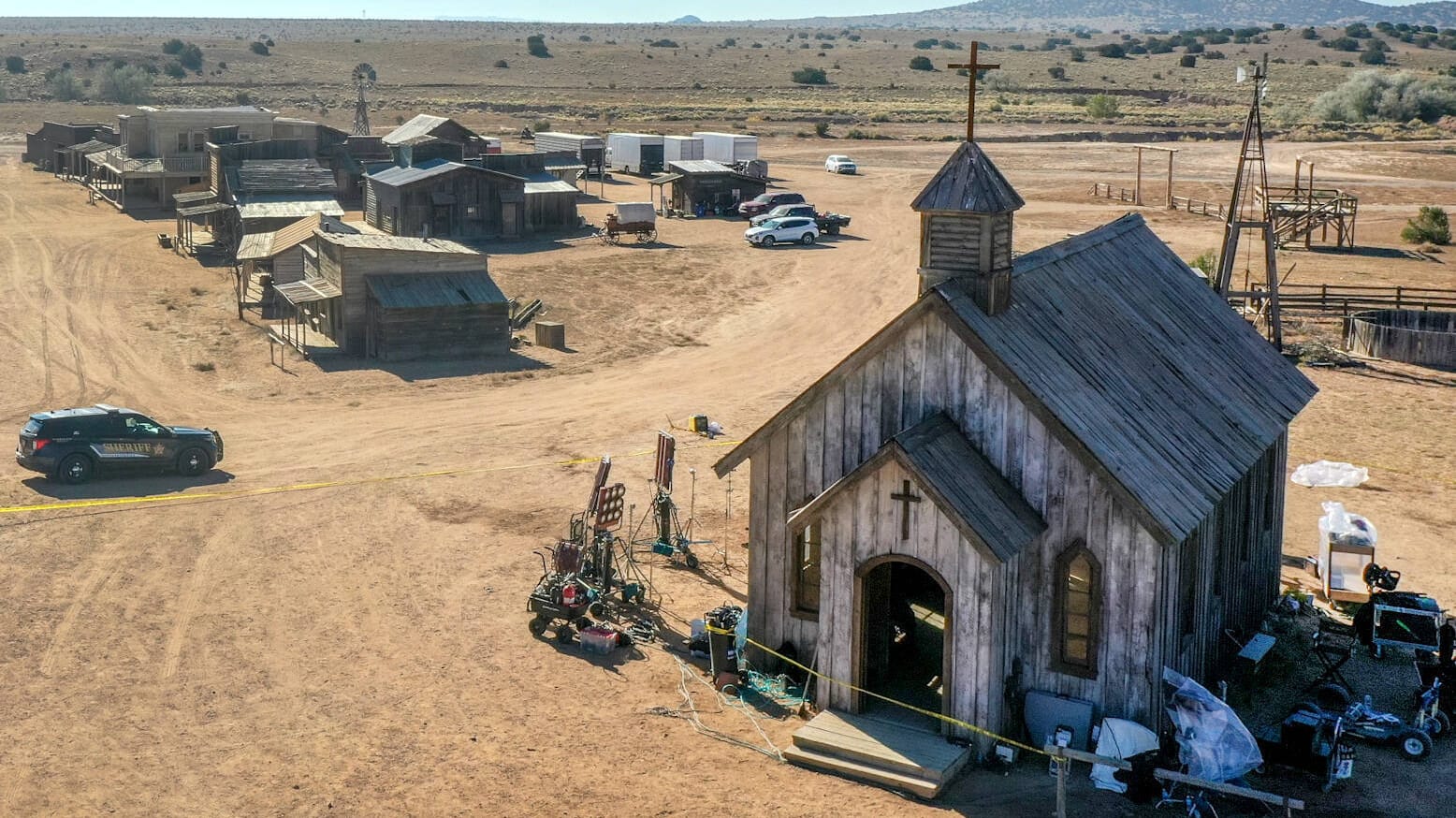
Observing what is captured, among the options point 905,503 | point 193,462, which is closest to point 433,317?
point 193,462

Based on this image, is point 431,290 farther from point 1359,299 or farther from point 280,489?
point 1359,299

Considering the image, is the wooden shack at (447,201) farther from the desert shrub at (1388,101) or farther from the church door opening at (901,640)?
the desert shrub at (1388,101)

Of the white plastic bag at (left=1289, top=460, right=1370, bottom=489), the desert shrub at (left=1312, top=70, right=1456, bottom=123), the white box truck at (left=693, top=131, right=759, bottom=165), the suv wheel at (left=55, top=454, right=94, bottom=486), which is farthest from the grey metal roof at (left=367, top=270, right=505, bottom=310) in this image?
the desert shrub at (left=1312, top=70, right=1456, bottom=123)

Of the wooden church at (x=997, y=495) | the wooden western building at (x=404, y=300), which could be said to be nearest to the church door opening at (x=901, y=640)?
the wooden church at (x=997, y=495)

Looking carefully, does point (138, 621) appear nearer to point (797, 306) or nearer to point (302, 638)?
point (302, 638)

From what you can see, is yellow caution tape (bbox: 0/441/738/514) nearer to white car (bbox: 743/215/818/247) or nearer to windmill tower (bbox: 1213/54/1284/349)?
windmill tower (bbox: 1213/54/1284/349)

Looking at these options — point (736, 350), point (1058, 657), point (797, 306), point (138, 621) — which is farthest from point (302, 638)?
point (797, 306)
